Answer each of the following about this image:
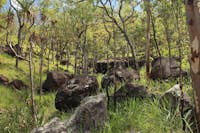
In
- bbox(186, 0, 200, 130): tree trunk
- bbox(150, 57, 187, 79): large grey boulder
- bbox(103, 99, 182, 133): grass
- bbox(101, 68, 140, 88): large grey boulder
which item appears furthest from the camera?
bbox(150, 57, 187, 79): large grey boulder

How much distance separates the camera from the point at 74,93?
17.5 m

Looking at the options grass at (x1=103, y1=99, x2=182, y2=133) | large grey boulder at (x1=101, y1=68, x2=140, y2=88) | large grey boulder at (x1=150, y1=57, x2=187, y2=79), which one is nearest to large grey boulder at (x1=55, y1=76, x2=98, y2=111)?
large grey boulder at (x1=101, y1=68, x2=140, y2=88)

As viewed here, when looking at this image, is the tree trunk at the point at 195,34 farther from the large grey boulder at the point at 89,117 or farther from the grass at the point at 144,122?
the large grey boulder at the point at 89,117

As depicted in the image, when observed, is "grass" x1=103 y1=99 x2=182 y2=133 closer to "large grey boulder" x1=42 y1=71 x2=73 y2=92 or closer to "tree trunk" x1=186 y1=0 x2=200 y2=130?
"tree trunk" x1=186 y1=0 x2=200 y2=130

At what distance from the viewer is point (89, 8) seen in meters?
28.0

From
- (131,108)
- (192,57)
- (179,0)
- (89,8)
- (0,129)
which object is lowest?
(0,129)

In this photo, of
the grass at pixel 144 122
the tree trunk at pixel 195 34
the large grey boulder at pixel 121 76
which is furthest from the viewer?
the large grey boulder at pixel 121 76

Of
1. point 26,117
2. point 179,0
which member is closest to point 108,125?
point 26,117

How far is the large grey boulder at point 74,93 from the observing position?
57.1 feet

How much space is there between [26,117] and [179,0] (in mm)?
6908

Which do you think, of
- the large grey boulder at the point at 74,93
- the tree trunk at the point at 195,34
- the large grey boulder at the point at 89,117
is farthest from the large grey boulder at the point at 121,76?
the tree trunk at the point at 195,34

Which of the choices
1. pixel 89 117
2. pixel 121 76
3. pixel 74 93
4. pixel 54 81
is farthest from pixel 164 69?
pixel 89 117

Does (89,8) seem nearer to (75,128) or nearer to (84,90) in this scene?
(84,90)

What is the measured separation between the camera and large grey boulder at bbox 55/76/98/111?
685 inches
